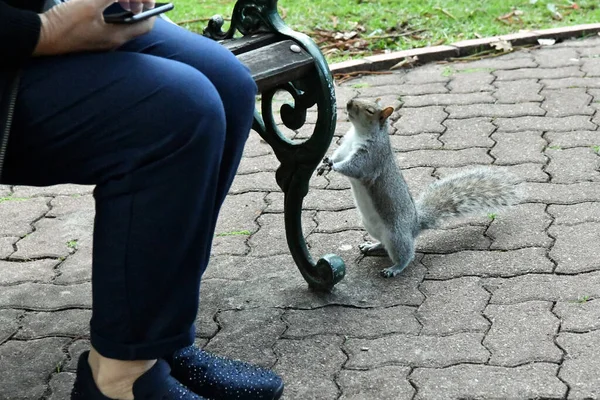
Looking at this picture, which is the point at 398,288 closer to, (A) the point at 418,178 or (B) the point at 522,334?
(B) the point at 522,334

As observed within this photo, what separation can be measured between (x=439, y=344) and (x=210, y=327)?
2.21 feet

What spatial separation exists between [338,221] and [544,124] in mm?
1370

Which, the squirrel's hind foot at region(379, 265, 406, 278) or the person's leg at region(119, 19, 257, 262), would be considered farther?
the squirrel's hind foot at region(379, 265, 406, 278)

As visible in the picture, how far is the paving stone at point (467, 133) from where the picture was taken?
435cm

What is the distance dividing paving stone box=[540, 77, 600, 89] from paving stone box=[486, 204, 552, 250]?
154cm

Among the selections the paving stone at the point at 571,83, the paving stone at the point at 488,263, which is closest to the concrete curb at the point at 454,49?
the paving stone at the point at 571,83

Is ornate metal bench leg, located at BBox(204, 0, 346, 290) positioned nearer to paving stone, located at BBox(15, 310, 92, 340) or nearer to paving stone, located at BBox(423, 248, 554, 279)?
paving stone, located at BBox(423, 248, 554, 279)

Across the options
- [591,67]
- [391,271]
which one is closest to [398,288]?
[391,271]

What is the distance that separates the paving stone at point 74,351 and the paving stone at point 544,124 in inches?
94.6

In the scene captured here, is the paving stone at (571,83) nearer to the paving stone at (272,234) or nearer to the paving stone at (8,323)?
the paving stone at (272,234)

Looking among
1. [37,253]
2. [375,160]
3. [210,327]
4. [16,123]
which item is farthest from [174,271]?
[37,253]

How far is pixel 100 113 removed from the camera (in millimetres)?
1941

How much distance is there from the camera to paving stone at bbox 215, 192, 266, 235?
363cm

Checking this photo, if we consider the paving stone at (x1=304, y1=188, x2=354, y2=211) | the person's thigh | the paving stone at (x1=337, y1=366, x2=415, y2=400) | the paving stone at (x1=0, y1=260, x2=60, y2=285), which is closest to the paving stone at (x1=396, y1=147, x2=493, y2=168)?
the paving stone at (x1=304, y1=188, x2=354, y2=211)
